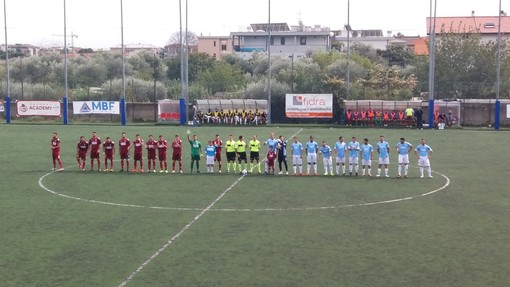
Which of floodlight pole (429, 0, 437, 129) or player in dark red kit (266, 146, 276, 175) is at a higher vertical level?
floodlight pole (429, 0, 437, 129)

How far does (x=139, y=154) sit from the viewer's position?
2823cm

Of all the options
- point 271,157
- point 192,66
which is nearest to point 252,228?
point 271,157

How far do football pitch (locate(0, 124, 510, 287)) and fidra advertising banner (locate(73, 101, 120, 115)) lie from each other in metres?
27.9

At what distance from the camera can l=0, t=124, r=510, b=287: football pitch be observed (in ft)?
44.4

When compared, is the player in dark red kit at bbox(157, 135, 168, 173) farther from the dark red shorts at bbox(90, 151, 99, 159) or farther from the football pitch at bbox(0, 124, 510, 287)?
the dark red shorts at bbox(90, 151, 99, 159)

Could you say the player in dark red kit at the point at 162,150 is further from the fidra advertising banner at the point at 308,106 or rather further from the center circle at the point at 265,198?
the fidra advertising banner at the point at 308,106

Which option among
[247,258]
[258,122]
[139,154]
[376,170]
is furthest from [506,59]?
[247,258]

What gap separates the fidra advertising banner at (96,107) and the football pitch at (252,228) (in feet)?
91.7

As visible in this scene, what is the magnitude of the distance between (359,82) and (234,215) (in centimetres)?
4982

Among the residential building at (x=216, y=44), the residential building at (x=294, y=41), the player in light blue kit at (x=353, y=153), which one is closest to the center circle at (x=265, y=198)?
the player in light blue kit at (x=353, y=153)

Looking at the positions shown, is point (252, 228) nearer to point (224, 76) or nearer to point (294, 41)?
point (224, 76)

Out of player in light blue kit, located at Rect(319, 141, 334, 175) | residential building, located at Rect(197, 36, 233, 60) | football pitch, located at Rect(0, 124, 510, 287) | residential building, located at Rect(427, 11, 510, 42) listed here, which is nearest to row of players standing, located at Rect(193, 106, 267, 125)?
football pitch, located at Rect(0, 124, 510, 287)

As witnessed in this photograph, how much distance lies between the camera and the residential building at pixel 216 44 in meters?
158

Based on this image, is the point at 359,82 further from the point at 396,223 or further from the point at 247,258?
the point at 247,258
